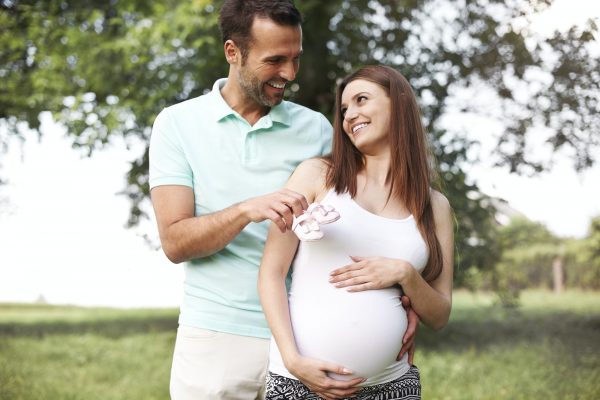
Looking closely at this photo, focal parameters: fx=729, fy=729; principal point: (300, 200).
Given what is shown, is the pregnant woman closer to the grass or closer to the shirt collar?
the shirt collar

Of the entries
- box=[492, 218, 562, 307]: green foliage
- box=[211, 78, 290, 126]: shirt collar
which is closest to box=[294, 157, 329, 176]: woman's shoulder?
box=[211, 78, 290, 126]: shirt collar

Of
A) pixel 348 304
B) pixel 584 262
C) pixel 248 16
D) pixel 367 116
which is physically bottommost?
pixel 584 262

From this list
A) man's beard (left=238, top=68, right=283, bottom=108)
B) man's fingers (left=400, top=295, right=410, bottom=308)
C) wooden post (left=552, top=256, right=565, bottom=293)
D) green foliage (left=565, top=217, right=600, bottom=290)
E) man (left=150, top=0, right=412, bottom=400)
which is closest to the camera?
man's fingers (left=400, top=295, right=410, bottom=308)

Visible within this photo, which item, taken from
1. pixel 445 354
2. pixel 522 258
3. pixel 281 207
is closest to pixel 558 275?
pixel 522 258

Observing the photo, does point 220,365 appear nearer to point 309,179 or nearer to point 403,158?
point 309,179

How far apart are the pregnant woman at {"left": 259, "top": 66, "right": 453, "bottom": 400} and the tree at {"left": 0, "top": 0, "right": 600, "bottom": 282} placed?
3.87m

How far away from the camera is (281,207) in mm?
1768

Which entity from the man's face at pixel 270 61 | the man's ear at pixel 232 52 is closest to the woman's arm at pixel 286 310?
the man's face at pixel 270 61

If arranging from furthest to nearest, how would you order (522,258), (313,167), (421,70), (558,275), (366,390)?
1. (558,275)
2. (522,258)
3. (421,70)
4. (313,167)
5. (366,390)

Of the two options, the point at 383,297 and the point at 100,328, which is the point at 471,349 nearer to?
the point at 100,328

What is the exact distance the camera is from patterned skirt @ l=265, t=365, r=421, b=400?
1.96 metres

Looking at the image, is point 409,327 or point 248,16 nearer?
point 409,327

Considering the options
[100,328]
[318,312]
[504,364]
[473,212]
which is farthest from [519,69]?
[100,328]

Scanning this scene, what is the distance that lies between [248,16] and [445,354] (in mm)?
5475
